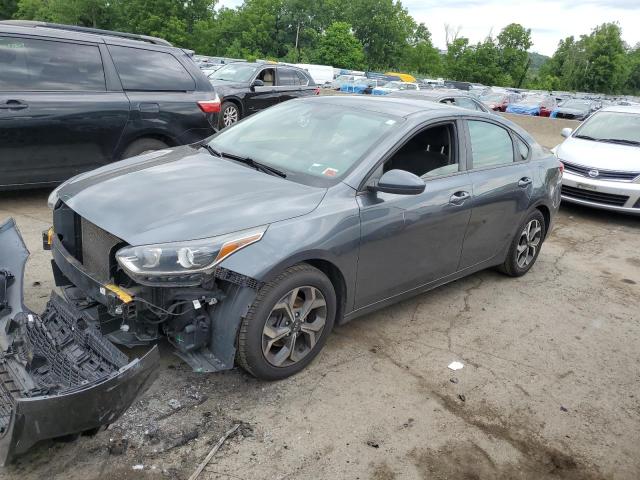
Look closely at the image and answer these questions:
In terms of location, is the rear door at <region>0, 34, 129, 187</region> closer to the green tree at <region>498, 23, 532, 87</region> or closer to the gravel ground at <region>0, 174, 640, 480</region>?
the gravel ground at <region>0, 174, 640, 480</region>

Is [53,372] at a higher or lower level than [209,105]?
lower

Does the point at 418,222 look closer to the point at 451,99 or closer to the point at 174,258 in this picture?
the point at 174,258

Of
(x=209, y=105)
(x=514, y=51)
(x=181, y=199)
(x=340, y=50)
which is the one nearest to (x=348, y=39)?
(x=340, y=50)

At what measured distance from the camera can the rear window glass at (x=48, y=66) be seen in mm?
5594

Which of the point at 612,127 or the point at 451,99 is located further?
the point at 451,99

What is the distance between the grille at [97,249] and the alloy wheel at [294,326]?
3.06 ft

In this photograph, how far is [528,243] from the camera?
538 cm

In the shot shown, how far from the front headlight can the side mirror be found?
1.12 metres

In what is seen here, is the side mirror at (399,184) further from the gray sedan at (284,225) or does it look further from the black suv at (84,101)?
Result: the black suv at (84,101)

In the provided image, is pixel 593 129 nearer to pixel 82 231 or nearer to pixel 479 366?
pixel 479 366

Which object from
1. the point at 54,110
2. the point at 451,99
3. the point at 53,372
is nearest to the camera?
the point at 53,372

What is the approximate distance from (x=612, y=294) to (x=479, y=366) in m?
2.43

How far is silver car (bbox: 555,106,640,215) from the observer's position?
7.98m

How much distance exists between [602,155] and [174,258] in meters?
7.78
